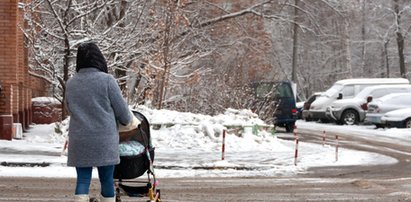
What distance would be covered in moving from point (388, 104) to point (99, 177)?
24988 mm

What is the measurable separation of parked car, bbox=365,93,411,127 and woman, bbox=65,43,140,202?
2460cm

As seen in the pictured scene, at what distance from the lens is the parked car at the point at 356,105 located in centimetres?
3428

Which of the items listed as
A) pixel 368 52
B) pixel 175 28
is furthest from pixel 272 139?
pixel 368 52

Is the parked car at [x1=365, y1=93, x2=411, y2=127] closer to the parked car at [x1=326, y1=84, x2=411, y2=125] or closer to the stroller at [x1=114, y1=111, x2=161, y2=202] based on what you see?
the parked car at [x1=326, y1=84, x2=411, y2=125]

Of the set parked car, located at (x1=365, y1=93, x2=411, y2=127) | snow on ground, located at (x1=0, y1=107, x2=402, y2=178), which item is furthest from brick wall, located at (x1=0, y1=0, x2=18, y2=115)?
parked car, located at (x1=365, y1=93, x2=411, y2=127)

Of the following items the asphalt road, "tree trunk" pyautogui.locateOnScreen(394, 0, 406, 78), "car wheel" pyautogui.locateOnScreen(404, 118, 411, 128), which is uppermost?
"tree trunk" pyautogui.locateOnScreen(394, 0, 406, 78)

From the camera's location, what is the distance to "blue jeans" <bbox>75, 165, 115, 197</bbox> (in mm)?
7035

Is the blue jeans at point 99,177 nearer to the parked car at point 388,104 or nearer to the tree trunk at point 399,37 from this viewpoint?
the parked car at point 388,104

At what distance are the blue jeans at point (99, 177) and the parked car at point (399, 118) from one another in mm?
23791

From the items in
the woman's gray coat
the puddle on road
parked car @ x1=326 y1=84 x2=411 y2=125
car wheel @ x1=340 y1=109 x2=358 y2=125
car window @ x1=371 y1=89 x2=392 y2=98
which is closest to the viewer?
the woman's gray coat

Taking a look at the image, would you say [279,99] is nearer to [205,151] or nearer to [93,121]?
[205,151]

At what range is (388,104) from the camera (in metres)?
30.8

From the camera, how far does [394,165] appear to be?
17438 mm

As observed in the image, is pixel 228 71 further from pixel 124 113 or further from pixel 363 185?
pixel 124 113
